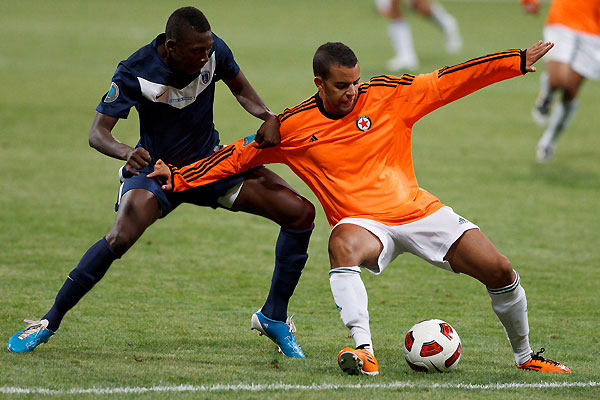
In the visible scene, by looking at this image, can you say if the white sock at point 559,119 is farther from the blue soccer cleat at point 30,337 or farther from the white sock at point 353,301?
the blue soccer cleat at point 30,337

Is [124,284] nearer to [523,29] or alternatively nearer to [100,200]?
[100,200]

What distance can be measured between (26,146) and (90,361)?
8.69 m

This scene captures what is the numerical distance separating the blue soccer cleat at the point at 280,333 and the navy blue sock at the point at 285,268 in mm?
49

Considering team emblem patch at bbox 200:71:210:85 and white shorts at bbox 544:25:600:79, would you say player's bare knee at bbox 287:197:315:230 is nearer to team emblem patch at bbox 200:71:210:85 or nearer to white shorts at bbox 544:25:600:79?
team emblem patch at bbox 200:71:210:85

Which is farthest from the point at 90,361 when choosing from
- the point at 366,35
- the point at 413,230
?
the point at 366,35

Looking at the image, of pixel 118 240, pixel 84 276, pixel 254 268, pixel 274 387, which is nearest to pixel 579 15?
pixel 254 268

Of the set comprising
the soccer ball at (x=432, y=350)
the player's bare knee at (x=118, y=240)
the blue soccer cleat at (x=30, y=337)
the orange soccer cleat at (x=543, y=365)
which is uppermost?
the player's bare knee at (x=118, y=240)

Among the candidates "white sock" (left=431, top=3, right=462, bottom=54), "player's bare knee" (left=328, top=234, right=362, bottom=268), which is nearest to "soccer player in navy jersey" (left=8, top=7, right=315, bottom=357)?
"player's bare knee" (left=328, top=234, right=362, bottom=268)

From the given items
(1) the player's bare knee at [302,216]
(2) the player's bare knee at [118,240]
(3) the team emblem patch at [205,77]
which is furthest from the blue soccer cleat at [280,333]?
(3) the team emblem patch at [205,77]

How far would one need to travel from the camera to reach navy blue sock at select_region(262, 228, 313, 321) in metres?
6.09

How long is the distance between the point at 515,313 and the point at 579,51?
25.3ft

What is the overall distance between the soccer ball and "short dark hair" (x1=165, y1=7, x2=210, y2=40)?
224 centimetres

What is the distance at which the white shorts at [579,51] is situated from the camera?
12.3m

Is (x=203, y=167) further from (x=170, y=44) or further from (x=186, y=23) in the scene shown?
(x=186, y=23)
